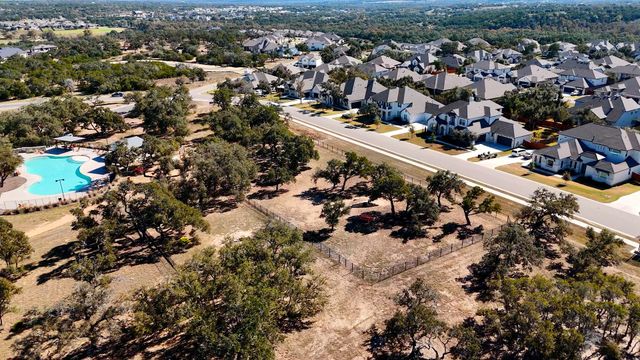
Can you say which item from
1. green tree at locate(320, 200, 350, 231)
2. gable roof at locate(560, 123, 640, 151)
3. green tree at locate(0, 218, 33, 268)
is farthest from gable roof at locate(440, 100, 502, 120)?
green tree at locate(0, 218, 33, 268)

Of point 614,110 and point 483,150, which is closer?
point 483,150

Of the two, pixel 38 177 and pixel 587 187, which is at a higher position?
pixel 38 177

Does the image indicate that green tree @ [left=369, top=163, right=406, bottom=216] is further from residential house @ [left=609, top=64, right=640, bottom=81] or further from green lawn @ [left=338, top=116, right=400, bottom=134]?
residential house @ [left=609, top=64, right=640, bottom=81]

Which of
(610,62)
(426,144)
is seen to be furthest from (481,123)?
(610,62)

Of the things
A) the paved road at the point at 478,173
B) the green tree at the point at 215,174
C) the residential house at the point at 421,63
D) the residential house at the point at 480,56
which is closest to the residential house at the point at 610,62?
the residential house at the point at 480,56

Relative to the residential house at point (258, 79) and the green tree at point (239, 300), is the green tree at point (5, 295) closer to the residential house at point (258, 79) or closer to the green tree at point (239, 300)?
the green tree at point (239, 300)

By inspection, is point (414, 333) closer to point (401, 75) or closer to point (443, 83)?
point (443, 83)

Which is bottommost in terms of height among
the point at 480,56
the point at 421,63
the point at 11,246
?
the point at 11,246
